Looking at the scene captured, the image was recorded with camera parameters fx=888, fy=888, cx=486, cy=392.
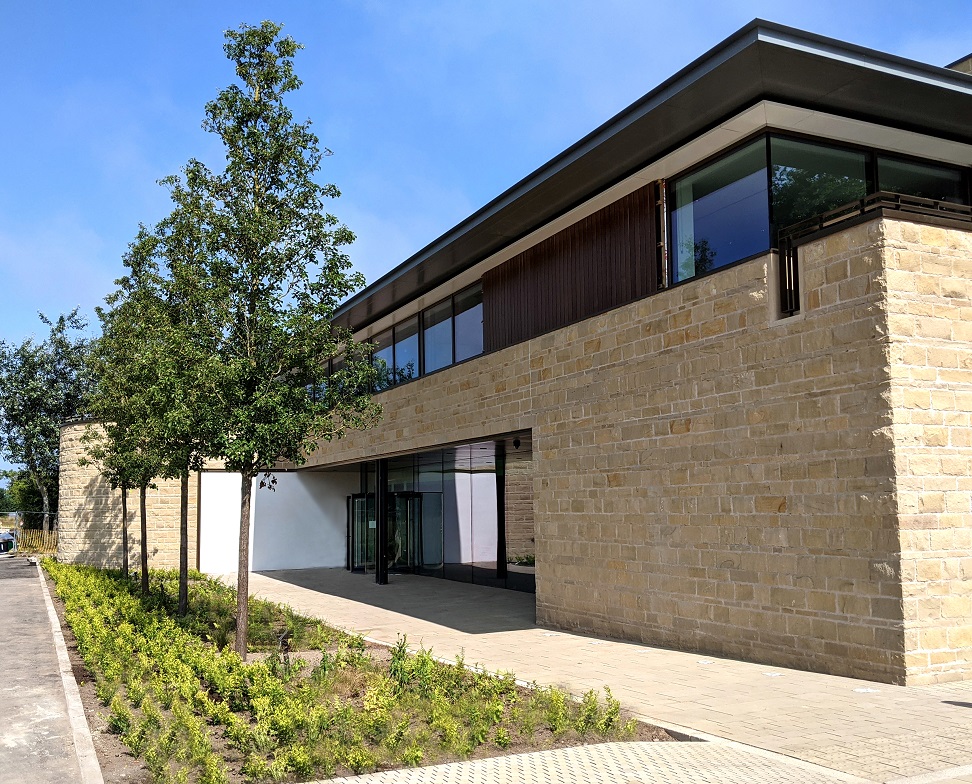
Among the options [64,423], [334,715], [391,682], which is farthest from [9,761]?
[64,423]

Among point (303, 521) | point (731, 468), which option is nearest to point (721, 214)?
point (731, 468)

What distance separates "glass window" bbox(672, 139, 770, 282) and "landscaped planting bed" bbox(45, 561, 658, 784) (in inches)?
220

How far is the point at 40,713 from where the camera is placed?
8383mm

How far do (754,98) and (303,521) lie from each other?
21.9m

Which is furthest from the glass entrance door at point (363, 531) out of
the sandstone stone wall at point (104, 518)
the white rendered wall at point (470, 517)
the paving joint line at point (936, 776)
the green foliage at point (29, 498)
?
the green foliage at point (29, 498)

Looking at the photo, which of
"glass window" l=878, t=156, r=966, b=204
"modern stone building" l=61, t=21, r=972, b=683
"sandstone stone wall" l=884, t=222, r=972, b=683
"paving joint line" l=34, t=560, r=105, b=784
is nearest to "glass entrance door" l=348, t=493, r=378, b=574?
"modern stone building" l=61, t=21, r=972, b=683

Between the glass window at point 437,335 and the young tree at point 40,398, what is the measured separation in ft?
105

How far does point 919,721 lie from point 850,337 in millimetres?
3697

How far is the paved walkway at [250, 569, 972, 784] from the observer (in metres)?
5.84

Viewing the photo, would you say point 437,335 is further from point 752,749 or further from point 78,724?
point 752,749

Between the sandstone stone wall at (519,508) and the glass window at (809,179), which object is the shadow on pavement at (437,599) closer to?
the sandstone stone wall at (519,508)

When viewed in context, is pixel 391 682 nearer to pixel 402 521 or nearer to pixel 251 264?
pixel 251 264

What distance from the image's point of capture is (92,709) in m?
8.55

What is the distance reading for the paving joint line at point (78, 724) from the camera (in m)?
6.31
